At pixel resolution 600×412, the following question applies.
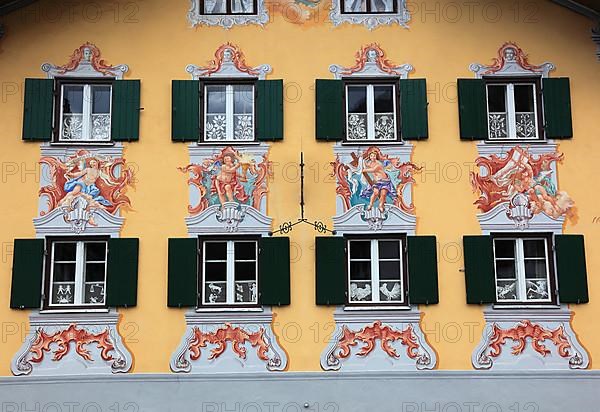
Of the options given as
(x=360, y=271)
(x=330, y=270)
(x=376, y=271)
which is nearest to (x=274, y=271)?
(x=330, y=270)

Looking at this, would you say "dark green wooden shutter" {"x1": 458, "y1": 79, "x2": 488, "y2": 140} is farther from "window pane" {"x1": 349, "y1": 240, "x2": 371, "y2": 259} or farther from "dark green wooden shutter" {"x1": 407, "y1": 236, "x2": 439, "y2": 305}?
"window pane" {"x1": 349, "y1": 240, "x2": 371, "y2": 259}

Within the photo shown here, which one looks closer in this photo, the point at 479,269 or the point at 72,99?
the point at 479,269

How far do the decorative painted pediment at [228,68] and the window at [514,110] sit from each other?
4.06 m

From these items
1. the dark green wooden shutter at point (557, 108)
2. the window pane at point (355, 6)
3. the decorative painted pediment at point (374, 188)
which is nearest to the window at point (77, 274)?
the decorative painted pediment at point (374, 188)

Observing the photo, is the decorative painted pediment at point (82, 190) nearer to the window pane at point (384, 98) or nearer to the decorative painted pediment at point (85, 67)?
the decorative painted pediment at point (85, 67)

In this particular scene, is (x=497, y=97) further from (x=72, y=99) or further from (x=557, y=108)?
(x=72, y=99)

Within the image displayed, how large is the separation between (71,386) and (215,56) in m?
6.20

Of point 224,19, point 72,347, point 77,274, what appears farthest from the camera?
point 224,19

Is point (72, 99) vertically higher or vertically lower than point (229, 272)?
higher

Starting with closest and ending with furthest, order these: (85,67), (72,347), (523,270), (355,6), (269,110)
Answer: (72,347), (523,270), (269,110), (85,67), (355,6)

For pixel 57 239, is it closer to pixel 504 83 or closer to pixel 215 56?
pixel 215 56

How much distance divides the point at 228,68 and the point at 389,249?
4.28m

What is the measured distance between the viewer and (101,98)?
631 inches

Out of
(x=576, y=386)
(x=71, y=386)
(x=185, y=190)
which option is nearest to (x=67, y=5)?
(x=185, y=190)
